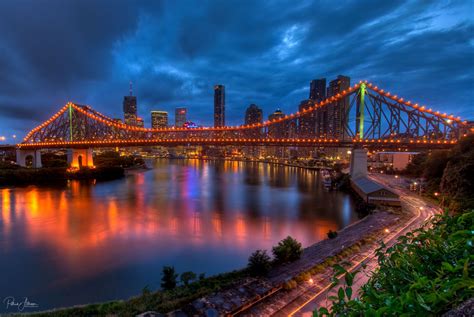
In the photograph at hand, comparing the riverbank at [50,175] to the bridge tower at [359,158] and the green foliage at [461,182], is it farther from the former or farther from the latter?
the green foliage at [461,182]

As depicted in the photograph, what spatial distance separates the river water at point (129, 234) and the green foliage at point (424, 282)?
11.0 meters

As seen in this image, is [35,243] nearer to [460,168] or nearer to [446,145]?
[460,168]

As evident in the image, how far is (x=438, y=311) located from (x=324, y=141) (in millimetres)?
36895

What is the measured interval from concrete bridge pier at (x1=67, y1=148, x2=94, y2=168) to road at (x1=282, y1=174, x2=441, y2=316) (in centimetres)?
5159

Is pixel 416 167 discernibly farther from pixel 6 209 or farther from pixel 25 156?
pixel 25 156

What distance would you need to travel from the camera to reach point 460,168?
588 inches

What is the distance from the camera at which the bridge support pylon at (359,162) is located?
34.2 m

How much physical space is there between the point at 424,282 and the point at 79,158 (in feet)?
189

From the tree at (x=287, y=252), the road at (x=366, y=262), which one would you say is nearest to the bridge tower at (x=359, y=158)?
the road at (x=366, y=262)

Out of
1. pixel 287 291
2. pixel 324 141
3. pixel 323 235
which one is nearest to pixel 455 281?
pixel 287 291

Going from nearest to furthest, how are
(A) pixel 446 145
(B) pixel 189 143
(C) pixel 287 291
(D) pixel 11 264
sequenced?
(C) pixel 287 291 < (D) pixel 11 264 < (A) pixel 446 145 < (B) pixel 189 143

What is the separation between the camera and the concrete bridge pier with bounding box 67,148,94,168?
48.5m
